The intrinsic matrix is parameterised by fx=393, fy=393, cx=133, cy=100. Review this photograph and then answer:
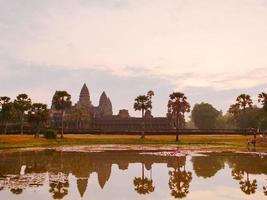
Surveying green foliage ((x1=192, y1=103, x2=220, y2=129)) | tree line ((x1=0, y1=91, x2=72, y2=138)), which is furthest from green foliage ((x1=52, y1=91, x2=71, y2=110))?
green foliage ((x1=192, y1=103, x2=220, y2=129))

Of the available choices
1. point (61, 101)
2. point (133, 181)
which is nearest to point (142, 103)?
point (61, 101)

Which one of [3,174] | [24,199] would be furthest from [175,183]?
[3,174]

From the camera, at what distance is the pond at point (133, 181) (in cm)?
2295

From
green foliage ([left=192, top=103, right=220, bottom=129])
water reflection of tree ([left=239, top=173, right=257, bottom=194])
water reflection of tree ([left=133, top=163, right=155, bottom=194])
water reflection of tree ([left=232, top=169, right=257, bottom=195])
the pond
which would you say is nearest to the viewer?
the pond

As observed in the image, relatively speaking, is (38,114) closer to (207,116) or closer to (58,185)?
(58,185)

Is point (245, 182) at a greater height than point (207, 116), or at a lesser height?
lesser

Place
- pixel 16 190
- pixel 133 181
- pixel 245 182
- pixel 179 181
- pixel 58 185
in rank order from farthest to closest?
pixel 133 181
pixel 179 181
pixel 245 182
pixel 58 185
pixel 16 190

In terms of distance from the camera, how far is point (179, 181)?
2827 centimetres

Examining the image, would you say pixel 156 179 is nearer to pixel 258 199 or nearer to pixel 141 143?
pixel 258 199

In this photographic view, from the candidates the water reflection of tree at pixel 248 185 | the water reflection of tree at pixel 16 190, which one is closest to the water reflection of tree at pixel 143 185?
the water reflection of tree at pixel 248 185

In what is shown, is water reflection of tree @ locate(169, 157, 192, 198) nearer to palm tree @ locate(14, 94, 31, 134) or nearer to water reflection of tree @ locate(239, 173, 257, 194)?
water reflection of tree @ locate(239, 173, 257, 194)

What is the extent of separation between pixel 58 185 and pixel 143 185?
5.69 m

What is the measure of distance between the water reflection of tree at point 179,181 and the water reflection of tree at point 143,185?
137 centimetres

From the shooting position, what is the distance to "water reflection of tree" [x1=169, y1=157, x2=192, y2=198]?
77.5 ft
